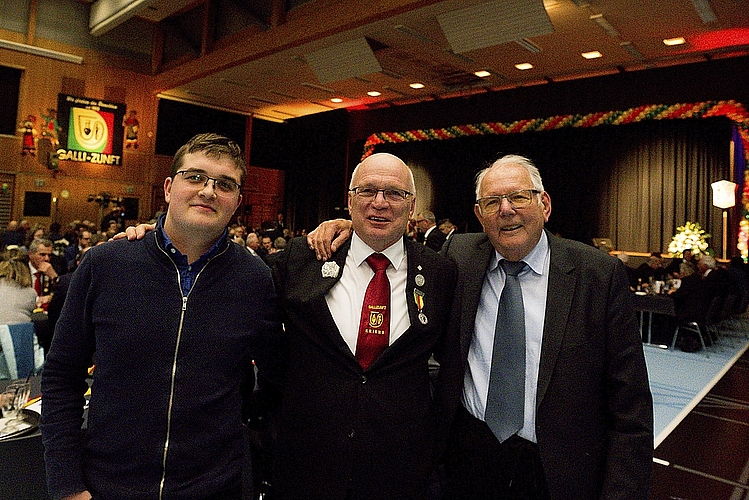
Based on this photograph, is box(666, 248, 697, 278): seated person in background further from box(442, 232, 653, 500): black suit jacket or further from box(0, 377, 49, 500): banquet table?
box(0, 377, 49, 500): banquet table

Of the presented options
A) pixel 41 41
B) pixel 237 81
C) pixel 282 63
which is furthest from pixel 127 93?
pixel 282 63

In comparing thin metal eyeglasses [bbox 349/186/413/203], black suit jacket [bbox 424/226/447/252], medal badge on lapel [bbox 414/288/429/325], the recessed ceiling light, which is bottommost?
medal badge on lapel [bbox 414/288/429/325]

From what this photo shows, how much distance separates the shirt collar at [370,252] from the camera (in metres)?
1.77

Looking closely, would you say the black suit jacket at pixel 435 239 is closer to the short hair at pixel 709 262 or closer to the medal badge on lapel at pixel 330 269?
the short hair at pixel 709 262

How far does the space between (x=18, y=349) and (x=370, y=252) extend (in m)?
2.53

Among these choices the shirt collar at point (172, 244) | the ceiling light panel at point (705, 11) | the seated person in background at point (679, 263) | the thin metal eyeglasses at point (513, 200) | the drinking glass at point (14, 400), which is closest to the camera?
the shirt collar at point (172, 244)

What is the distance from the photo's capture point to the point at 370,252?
1.77m

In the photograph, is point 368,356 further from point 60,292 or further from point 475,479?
point 60,292

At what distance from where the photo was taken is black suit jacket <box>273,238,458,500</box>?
5.19 feet

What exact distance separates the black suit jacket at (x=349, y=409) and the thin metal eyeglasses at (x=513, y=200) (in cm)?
36

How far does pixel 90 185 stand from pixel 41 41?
12.4 feet

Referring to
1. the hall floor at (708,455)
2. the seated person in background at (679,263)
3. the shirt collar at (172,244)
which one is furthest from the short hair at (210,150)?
the seated person in background at (679,263)

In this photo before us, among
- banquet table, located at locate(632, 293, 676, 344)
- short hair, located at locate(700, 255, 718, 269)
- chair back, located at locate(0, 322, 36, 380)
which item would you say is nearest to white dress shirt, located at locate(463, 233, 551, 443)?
chair back, located at locate(0, 322, 36, 380)

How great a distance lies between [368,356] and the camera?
1.64 meters
